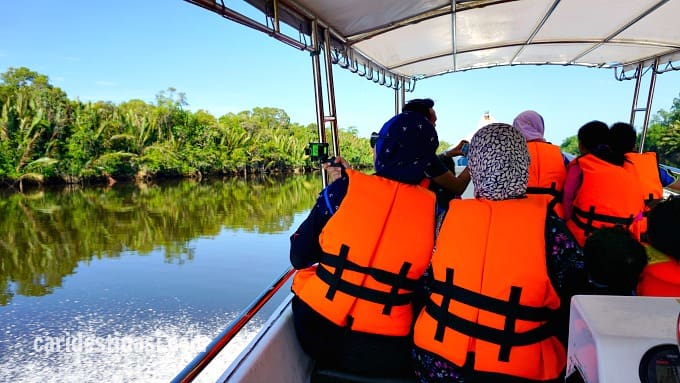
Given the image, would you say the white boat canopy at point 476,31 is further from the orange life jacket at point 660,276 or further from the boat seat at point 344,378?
the orange life jacket at point 660,276

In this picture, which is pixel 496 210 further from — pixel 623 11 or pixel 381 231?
pixel 623 11

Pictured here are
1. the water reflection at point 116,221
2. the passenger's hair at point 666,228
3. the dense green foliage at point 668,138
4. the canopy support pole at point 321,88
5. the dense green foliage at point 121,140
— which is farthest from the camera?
the dense green foliage at point 668,138

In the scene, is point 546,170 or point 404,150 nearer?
point 404,150

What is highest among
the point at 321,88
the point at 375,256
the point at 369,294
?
the point at 321,88

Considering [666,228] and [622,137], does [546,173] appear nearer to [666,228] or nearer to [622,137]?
[622,137]

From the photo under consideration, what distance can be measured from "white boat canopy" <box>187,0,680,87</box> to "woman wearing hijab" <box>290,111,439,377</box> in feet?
3.24

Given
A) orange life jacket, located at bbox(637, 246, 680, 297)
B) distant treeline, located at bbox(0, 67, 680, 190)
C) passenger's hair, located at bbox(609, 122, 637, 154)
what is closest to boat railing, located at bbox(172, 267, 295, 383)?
orange life jacket, located at bbox(637, 246, 680, 297)

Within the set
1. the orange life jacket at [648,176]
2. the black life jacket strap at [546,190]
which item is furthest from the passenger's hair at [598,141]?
the orange life jacket at [648,176]

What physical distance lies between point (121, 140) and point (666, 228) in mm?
33052

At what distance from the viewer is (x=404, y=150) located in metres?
1.31

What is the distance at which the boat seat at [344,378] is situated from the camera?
126cm

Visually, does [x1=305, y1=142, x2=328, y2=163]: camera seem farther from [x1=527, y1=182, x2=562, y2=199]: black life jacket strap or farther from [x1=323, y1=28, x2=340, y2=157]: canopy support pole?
[x1=527, y1=182, x2=562, y2=199]: black life jacket strap

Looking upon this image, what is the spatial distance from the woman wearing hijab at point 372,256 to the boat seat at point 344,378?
0.02 metres

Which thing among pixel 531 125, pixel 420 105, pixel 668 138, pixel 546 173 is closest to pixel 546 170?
pixel 546 173
